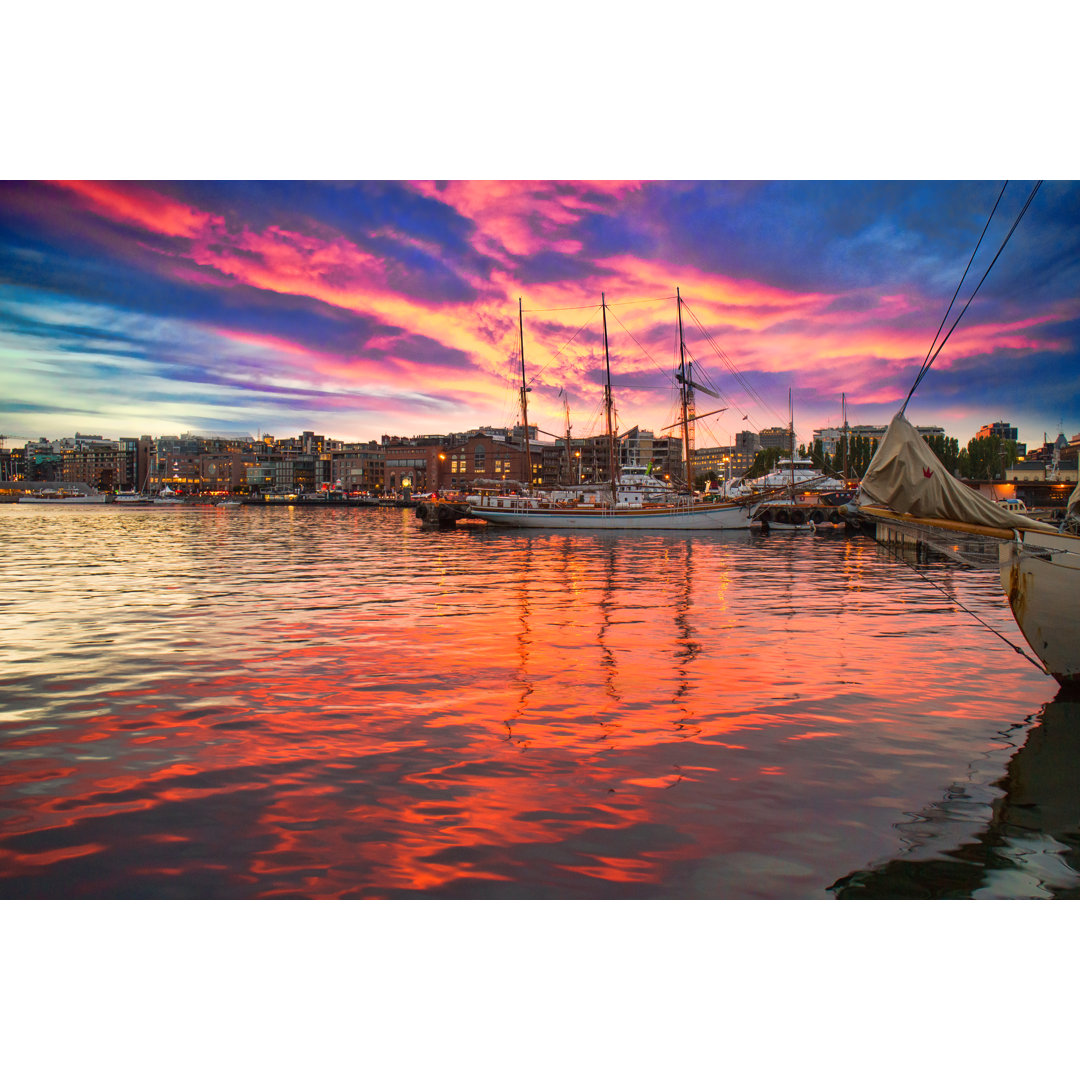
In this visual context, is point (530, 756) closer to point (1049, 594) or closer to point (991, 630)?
point (1049, 594)

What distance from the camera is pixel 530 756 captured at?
6.58m

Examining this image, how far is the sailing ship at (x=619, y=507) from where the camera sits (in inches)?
2047

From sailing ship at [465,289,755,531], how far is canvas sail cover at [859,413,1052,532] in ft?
128

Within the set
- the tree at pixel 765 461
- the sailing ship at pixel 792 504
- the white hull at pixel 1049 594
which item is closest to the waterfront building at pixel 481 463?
the tree at pixel 765 461

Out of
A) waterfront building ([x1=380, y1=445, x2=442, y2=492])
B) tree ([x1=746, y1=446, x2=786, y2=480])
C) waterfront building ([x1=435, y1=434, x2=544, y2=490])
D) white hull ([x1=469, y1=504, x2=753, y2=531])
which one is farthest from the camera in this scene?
waterfront building ([x1=380, y1=445, x2=442, y2=492])

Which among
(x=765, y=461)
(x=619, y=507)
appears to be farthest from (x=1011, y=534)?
(x=765, y=461)

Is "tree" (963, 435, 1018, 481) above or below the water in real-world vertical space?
above

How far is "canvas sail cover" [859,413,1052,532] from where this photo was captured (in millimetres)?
9500

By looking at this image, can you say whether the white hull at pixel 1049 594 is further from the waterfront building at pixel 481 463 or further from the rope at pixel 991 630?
the waterfront building at pixel 481 463

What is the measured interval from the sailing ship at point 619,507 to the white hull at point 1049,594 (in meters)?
40.6

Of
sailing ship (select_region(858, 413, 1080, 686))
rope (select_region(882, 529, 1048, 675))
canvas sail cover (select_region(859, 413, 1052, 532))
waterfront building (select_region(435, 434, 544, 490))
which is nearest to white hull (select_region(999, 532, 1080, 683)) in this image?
sailing ship (select_region(858, 413, 1080, 686))

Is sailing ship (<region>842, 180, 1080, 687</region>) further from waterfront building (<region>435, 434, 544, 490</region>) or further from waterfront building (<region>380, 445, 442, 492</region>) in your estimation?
waterfront building (<region>380, 445, 442, 492</region>)

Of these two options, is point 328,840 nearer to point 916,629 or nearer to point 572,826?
point 572,826

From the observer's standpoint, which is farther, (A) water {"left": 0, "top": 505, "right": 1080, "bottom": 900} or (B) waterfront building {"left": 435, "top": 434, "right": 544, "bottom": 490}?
(B) waterfront building {"left": 435, "top": 434, "right": 544, "bottom": 490}
